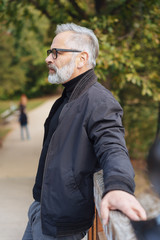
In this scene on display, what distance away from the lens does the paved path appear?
3482mm

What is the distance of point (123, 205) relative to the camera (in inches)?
45.5

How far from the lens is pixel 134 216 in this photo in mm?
1107

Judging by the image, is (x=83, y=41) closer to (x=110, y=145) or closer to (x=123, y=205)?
(x=110, y=145)

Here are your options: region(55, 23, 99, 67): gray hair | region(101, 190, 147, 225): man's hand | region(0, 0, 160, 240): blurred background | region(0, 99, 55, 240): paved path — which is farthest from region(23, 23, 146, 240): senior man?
region(0, 99, 55, 240): paved path

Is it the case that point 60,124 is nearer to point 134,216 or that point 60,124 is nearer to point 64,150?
point 64,150

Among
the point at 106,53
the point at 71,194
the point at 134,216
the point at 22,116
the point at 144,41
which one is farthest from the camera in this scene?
the point at 22,116

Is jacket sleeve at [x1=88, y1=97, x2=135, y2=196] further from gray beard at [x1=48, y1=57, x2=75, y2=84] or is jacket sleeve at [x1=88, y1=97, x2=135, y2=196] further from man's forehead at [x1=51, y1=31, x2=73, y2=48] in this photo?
man's forehead at [x1=51, y1=31, x2=73, y2=48]

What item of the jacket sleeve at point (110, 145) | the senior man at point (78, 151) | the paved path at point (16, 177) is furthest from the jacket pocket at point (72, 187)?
the paved path at point (16, 177)

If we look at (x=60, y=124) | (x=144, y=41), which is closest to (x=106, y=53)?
(x=144, y=41)

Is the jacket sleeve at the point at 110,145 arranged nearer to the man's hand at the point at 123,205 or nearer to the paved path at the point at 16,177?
the man's hand at the point at 123,205

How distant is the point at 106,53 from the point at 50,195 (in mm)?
3876

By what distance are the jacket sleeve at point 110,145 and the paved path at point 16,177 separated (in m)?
2.12

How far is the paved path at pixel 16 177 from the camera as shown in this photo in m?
3.48

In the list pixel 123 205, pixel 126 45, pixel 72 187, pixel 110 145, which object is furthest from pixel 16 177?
pixel 123 205
